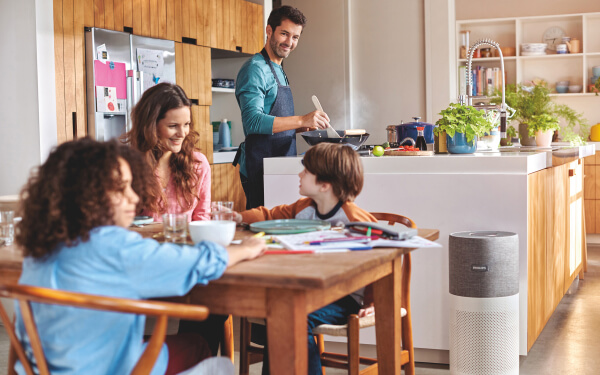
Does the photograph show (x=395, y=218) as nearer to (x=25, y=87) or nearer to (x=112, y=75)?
(x=25, y=87)

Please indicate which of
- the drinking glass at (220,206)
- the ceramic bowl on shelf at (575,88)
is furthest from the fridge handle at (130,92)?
the ceramic bowl on shelf at (575,88)

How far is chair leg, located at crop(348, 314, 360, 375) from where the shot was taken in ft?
6.57

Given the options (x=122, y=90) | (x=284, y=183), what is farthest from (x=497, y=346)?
(x=122, y=90)

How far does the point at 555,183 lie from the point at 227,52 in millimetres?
3525

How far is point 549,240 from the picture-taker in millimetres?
3396

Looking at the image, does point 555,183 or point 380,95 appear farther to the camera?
point 380,95

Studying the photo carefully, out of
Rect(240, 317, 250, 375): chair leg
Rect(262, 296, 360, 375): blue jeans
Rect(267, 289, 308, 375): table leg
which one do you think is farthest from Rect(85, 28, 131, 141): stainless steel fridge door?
Rect(267, 289, 308, 375): table leg

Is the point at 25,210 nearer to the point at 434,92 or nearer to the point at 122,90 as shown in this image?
the point at 122,90

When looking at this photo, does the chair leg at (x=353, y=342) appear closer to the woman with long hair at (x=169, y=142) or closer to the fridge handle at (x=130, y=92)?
the woman with long hair at (x=169, y=142)

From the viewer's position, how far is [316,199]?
213 centimetres

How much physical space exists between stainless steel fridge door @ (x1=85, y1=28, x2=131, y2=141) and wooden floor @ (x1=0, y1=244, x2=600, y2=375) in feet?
4.73

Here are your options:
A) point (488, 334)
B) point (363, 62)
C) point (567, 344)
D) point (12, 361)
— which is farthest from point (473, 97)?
point (12, 361)

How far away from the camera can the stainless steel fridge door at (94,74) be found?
454 centimetres

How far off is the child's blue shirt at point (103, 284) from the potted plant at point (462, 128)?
206 cm
